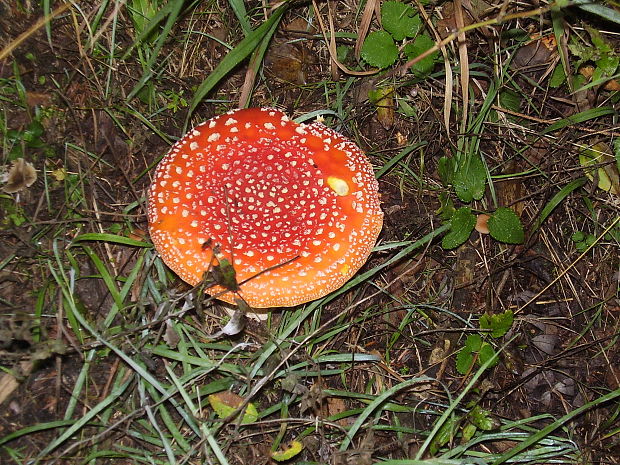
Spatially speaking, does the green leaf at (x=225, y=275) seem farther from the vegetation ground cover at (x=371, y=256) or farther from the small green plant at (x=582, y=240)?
the small green plant at (x=582, y=240)

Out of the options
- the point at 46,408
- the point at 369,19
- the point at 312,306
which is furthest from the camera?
the point at 369,19

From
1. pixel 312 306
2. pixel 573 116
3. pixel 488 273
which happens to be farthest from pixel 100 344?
pixel 573 116

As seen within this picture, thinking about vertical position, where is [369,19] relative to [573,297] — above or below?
above

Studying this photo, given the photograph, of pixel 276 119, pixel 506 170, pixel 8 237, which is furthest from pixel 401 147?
pixel 8 237

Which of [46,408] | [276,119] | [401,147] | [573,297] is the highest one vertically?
[276,119]

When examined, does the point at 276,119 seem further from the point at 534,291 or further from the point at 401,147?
the point at 534,291

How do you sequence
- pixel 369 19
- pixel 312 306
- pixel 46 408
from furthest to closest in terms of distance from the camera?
pixel 369 19 < pixel 312 306 < pixel 46 408

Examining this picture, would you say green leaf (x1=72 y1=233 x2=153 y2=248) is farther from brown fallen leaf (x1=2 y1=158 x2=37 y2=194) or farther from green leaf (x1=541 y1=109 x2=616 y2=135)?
green leaf (x1=541 y1=109 x2=616 y2=135)

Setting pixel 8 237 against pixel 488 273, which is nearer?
pixel 8 237
